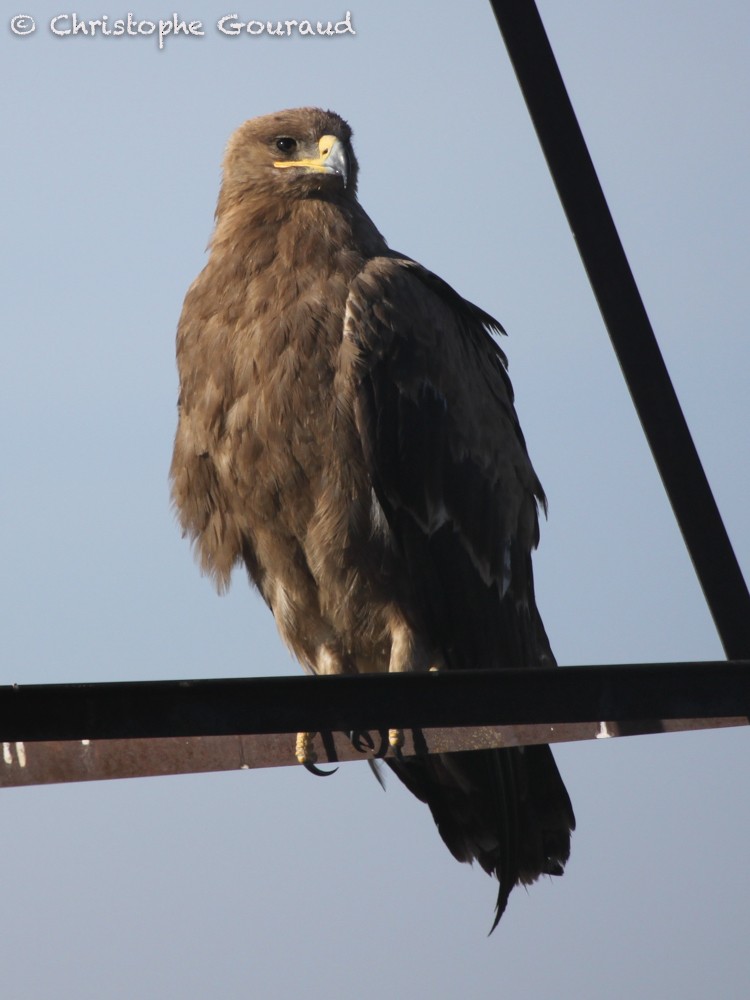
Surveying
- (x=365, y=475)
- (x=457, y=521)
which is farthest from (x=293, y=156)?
(x=457, y=521)

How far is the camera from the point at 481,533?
5.63 meters

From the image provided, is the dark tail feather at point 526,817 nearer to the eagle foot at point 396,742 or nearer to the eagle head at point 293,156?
the eagle foot at point 396,742

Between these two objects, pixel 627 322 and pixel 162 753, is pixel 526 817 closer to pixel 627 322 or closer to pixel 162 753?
pixel 162 753

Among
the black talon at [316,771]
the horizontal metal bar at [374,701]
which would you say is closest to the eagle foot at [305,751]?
the black talon at [316,771]

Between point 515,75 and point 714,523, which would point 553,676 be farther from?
point 515,75

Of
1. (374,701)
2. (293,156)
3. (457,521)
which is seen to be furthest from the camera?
(293,156)

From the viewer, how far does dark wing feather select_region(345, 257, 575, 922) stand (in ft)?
17.1

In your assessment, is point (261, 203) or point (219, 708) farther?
point (261, 203)

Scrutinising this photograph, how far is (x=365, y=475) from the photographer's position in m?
5.25

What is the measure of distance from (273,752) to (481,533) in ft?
5.57

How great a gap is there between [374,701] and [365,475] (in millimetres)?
2539

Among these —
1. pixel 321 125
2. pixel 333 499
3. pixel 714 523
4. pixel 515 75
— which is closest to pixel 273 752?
pixel 333 499

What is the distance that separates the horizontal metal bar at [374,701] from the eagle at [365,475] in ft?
7.23

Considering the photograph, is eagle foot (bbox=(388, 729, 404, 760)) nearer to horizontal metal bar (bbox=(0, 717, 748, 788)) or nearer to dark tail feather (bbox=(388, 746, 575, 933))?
dark tail feather (bbox=(388, 746, 575, 933))
